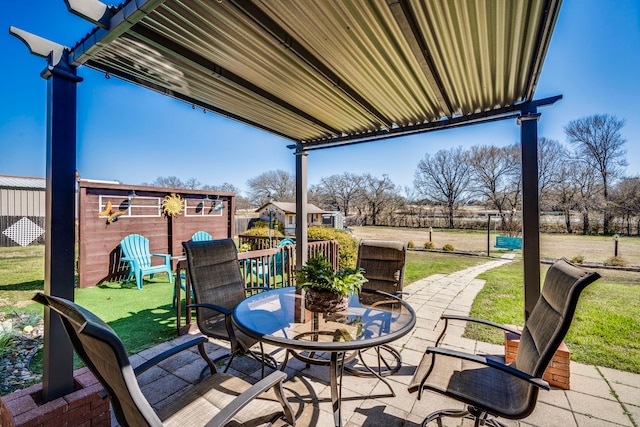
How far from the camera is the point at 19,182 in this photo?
11.7 metres

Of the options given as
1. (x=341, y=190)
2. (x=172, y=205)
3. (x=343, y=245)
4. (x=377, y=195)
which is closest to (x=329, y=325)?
(x=343, y=245)

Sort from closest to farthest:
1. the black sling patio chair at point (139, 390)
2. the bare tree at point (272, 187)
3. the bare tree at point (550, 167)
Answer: the black sling patio chair at point (139, 390), the bare tree at point (550, 167), the bare tree at point (272, 187)

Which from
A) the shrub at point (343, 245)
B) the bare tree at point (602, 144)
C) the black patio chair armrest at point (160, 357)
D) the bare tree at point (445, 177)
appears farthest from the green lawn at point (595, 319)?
the bare tree at point (445, 177)

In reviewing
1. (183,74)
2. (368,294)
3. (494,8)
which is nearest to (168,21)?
(183,74)

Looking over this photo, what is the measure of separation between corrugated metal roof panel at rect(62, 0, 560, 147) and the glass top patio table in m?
1.91

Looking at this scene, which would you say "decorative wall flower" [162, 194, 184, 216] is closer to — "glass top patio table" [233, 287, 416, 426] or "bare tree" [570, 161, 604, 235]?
"glass top patio table" [233, 287, 416, 426]

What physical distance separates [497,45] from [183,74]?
2.37 metres

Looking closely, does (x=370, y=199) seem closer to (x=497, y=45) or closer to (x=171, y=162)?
(x=171, y=162)

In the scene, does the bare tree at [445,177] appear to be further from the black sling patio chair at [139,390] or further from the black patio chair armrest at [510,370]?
the black sling patio chair at [139,390]

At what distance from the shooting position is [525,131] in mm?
2605

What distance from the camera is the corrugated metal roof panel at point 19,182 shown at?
11117mm

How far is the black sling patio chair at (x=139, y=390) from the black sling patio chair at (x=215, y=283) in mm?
792

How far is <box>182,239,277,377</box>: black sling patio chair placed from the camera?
8.48 feet

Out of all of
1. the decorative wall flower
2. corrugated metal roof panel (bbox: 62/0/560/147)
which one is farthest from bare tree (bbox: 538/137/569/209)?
the decorative wall flower
